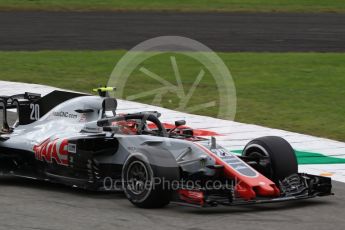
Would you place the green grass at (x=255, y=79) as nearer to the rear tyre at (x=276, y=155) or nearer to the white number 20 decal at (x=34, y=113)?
the rear tyre at (x=276, y=155)

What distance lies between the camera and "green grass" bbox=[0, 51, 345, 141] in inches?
739

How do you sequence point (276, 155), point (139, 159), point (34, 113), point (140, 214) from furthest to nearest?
point (34, 113)
point (276, 155)
point (139, 159)
point (140, 214)

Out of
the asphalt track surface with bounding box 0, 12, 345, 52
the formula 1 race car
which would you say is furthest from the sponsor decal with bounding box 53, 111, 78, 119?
the asphalt track surface with bounding box 0, 12, 345, 52

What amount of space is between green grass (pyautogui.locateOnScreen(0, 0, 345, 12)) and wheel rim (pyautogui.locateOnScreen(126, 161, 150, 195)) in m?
35.6

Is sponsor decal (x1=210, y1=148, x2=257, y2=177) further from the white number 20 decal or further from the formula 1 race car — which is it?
the white number 20 decal

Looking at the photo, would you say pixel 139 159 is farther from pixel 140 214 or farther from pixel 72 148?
pixel 72 148

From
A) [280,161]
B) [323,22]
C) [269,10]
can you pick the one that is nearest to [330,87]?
[280,161]

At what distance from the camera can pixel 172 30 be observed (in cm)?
3625

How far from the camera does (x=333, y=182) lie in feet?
42.8

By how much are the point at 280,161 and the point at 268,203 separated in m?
0.57

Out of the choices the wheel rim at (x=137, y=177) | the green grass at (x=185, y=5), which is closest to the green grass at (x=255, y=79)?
the wheel rim at (x=137, y=177)

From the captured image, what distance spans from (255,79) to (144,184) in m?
13.8

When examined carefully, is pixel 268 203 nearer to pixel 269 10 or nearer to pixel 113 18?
pixel 113 18

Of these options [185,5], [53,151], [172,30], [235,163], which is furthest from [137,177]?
[185,5]
